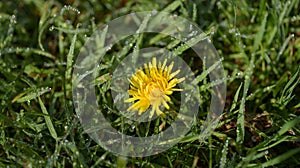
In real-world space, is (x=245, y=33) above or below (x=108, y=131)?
above

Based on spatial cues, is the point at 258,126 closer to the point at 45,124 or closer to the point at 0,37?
the point at 45,124

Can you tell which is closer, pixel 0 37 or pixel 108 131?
pixel 108 131

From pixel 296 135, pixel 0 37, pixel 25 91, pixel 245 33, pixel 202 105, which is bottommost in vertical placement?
pixel 296 135

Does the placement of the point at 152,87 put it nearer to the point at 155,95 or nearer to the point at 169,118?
the point at 155,95

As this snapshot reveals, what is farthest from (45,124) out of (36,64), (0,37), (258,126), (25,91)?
(258,126)

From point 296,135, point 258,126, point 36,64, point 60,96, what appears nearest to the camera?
point 296,135

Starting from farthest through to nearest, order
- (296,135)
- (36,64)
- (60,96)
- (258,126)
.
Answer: (36,64), (60,96), (258,126), (296,135)
